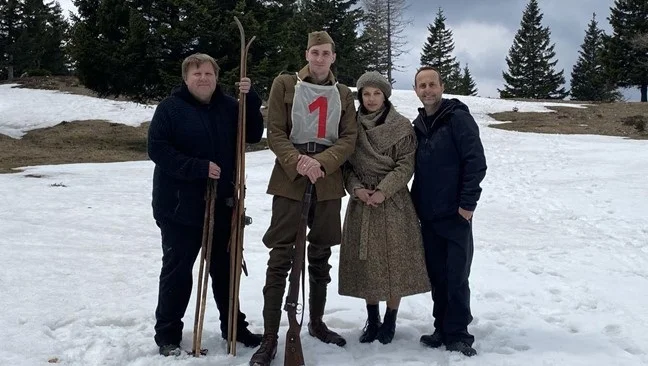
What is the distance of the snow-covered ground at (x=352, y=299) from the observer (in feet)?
12.7

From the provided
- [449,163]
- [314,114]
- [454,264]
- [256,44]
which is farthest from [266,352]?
[256,44]

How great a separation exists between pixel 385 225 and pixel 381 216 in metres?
0.07

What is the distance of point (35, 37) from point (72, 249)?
37.2 meters

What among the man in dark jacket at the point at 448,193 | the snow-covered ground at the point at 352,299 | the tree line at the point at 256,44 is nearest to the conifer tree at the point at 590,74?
the tree line at the point at 256,44

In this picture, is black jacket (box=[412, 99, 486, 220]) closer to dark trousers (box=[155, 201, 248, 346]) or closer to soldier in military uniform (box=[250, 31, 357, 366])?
soldier in military uniform (box=[250, 31, 357, 366])

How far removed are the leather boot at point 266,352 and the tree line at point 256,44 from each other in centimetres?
1327

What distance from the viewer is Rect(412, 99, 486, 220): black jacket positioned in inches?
151

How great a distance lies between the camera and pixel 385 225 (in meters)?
3.98

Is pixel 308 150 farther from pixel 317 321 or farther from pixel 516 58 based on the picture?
pixel 516 58

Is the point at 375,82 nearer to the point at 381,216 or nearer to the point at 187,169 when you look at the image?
the point at 381,216

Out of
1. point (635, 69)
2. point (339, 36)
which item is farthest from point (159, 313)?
point (635, 69)

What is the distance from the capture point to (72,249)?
644cm

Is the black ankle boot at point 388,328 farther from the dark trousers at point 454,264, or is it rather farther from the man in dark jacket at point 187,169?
the man in dark jacket at point 187,169

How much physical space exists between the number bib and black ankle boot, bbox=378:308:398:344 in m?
1.44
